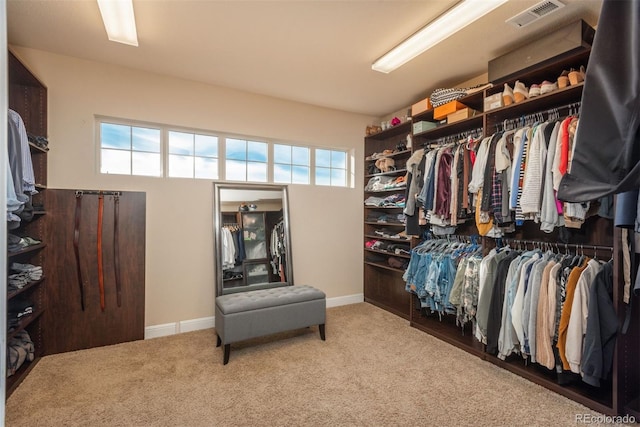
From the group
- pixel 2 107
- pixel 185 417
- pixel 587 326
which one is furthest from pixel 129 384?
pixel 587 326

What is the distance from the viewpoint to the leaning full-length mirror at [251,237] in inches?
132

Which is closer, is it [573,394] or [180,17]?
[573,394]

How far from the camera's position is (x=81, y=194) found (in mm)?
2729

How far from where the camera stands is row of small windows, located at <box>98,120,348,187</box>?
121 inches

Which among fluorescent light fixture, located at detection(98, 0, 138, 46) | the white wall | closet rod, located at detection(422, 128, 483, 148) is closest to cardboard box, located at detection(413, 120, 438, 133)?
closet rod, located at detection(422, 128, 483, 148)

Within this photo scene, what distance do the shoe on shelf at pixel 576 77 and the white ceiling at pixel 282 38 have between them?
39 cm

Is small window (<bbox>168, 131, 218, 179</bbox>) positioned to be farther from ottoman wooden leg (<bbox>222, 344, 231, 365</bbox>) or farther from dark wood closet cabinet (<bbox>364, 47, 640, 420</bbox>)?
dark wood closet cabinet (<bbox>364, 47, 640, 420</bbox>)

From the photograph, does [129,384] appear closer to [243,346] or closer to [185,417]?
[185,417]

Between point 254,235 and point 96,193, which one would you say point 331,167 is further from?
point 96,193

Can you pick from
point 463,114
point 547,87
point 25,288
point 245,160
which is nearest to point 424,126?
point 463,114

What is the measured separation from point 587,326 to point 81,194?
157 inches

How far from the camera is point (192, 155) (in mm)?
3406

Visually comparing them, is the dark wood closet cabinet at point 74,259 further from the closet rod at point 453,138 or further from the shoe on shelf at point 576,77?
the shoe on shelf at point 576,77

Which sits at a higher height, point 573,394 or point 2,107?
point 2,107
